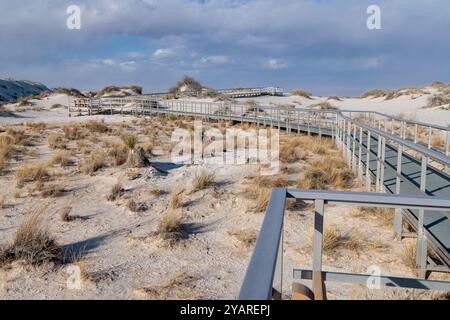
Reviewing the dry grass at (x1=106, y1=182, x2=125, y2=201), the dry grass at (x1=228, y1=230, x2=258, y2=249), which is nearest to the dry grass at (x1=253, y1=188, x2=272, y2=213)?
the dry grass at (x1=228, y1=230, x2=258, y2=249)

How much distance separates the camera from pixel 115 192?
28.3 feet

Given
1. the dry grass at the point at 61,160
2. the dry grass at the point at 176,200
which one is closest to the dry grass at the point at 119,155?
the dry grass at the point at 61,160

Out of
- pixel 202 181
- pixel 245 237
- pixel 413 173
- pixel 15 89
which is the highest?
pixel 15 89

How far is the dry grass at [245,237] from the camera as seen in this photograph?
20.1 ft

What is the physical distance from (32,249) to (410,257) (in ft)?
15.5

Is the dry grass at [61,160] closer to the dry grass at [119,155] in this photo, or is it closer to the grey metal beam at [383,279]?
the dry grass at [119,155]

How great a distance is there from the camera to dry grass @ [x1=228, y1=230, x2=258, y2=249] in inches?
241

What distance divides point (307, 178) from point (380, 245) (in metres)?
3.78

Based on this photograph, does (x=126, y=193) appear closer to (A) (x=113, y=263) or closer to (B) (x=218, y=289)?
(A) (x=113, y=263)

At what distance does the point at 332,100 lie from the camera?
143 ft

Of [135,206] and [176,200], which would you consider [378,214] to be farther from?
[135,206]

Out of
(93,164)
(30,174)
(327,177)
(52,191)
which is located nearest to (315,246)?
(327,177)
